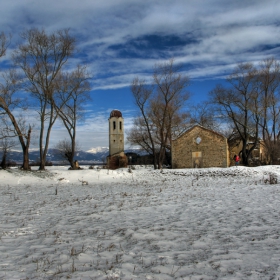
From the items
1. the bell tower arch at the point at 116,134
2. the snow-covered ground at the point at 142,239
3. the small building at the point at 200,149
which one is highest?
the bell tower arch at the point at 116,134

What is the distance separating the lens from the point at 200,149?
99.3ft

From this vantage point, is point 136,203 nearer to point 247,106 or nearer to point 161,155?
point 161,155

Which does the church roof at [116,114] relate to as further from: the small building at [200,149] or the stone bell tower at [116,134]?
the small building at [200,149]

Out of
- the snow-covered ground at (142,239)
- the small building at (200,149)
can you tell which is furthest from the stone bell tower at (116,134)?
the snow-covered ground at (142,239)

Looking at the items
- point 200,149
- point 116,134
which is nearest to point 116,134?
point 116,134

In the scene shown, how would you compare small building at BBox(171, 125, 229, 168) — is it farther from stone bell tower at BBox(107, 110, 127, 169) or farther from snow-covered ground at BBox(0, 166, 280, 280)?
stone bell tower at BBox(107, 110, 127, 169)

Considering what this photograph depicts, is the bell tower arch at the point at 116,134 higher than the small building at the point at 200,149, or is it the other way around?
the bell tower arch at the point at 116,134

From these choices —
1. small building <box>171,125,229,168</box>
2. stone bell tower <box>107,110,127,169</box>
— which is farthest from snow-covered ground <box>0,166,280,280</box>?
stone bell tower <box>107,110,127,169</box>

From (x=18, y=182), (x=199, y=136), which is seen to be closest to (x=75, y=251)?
(x=18, y=182)

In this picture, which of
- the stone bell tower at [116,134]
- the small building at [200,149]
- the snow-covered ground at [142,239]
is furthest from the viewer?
the stone bell tower at [116,134]

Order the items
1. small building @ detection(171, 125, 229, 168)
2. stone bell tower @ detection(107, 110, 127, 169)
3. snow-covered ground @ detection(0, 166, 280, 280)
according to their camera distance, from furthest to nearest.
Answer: stone bell tower @ detection(107, 110, 127, 169), small building @ detection(171, 125, 229, 168), snow-covered ground @ detection(0, 166, 280, 280)

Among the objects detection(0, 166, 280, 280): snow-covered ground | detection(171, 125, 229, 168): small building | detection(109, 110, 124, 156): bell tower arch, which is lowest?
detection(0, 166, 280, 280): snow-covered ground

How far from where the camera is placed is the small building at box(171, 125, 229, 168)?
29.6 m

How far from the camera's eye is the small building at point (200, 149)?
97.2 feet
